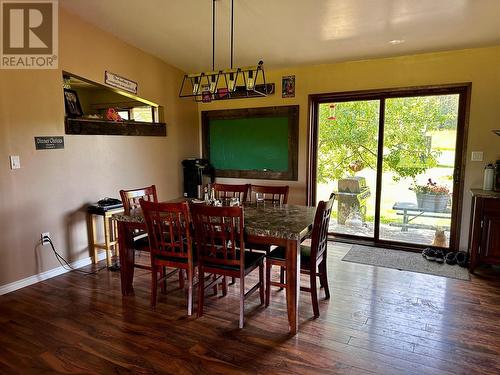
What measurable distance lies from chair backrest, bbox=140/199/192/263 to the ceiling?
77.2 inches

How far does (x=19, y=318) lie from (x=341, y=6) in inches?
147

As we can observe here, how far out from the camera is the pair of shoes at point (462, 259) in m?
3.64

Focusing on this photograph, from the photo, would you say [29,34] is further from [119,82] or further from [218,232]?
[218,232]

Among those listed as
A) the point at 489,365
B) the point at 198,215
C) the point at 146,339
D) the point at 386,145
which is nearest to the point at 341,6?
the point at 386,145

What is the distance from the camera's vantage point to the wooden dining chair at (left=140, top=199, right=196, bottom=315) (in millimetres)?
2465

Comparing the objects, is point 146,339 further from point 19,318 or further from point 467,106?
point 467,106

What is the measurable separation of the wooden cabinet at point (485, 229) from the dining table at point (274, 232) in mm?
1816

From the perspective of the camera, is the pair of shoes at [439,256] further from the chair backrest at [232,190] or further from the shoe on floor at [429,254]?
the chair backrest at [232,190]

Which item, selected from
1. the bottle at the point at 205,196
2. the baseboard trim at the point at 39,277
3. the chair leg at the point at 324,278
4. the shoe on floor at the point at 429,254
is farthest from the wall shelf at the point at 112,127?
the shoe on floor at the point at 429,254

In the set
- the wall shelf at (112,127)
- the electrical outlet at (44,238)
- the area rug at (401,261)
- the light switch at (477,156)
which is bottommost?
the area rug at (401,261)

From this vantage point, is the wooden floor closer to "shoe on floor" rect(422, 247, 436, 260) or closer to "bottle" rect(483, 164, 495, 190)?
"shoe on floor" rect(422, 247, 436, 260)

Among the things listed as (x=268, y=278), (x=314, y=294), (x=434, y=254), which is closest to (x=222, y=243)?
(x=268, y=278)

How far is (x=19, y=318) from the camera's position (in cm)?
262

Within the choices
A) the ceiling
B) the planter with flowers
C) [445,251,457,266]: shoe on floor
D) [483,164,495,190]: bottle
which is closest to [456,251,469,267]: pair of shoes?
[445,251,457,266]: shoe on floor
